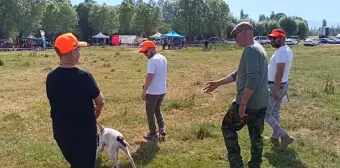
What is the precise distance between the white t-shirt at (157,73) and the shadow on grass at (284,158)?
220 cm

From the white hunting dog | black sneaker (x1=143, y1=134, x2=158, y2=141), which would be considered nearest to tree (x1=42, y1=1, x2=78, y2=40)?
black sneaker (x1=143, y1=134, x2=158, y2=141)

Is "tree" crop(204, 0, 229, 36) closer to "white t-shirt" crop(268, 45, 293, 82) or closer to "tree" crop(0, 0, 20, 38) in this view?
"tree" crop(0, 0, 20, 38)

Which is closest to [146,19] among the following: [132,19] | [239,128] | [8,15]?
[132,19]

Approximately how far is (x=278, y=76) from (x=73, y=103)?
3.86 meters

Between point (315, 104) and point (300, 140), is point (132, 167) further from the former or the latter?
point (315, 104)

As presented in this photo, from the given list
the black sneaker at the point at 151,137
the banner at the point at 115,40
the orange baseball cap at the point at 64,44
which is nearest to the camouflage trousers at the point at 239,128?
the black sneaker at the point at 151,137

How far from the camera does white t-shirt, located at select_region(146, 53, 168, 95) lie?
7066 mm

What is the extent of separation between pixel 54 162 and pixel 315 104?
25.9 ft

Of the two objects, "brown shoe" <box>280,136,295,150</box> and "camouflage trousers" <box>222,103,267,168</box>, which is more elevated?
"camouflage trousers" <box>222,103,267,168</box>

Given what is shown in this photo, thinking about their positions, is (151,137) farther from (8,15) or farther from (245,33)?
(8,15)

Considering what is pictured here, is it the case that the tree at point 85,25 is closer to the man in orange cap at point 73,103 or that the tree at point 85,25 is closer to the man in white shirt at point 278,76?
the man in white shirt at point 278,76

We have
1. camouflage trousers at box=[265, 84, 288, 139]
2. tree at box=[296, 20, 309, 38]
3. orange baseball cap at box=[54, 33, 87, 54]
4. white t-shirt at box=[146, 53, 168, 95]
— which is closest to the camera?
orange baseball cap at box=[54, 33, 87, 54]

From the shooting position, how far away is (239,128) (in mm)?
5449

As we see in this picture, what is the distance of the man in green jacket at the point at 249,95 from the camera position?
4984mm
